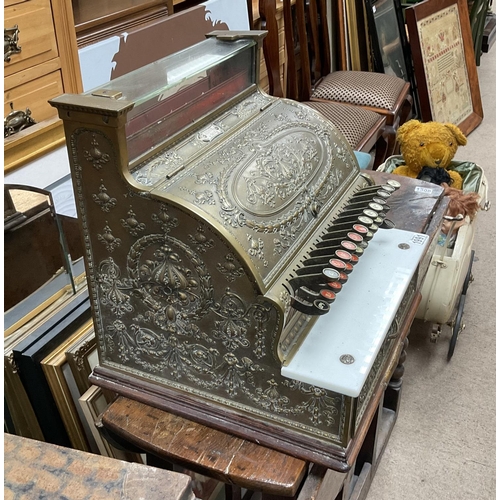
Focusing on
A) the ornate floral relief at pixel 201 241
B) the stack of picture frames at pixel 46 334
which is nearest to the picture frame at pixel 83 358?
the stack of picture frames at pixel 46 334

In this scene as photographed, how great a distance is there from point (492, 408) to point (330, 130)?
1.29 m

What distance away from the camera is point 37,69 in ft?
5.59

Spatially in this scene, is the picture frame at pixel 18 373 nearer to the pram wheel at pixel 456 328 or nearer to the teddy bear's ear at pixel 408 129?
the pram wheel at pixel 456 328

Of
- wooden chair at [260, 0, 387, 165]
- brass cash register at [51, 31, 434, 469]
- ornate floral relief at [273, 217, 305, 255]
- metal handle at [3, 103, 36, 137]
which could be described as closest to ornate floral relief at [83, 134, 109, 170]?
brass cash register at [51, 31, 434, 469]

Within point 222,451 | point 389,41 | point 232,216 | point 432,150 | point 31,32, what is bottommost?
point 222,451

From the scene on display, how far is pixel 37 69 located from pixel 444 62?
2816mm

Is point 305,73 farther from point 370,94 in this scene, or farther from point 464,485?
point 464,485

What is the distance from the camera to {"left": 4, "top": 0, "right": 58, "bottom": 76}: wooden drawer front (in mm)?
1573

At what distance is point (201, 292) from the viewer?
1.09 meters

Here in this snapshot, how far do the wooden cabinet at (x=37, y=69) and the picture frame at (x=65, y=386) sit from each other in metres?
0.46

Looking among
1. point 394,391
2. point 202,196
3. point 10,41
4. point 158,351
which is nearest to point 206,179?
point 202,196

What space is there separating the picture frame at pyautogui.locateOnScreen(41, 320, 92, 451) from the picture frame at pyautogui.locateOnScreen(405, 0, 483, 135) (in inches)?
112

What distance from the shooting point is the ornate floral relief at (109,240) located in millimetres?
1118

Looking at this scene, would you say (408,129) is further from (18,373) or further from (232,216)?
(18,373)
